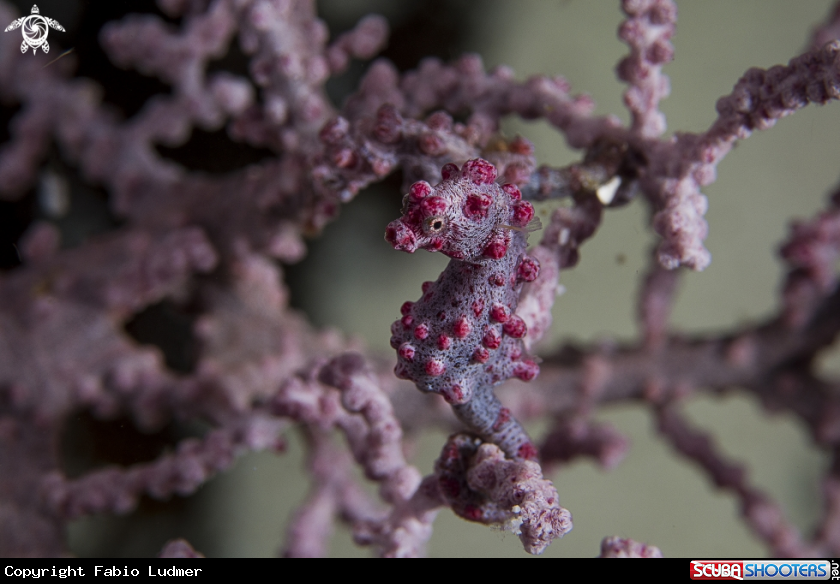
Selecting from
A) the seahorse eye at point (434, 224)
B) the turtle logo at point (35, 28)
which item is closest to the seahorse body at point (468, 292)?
the seahorse eye at point (434, 224)

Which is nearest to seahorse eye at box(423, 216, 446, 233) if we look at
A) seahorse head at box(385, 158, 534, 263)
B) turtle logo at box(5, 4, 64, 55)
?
seahorse head at box(385, 158, 534, 263)

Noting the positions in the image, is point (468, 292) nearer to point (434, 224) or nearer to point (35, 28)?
point (434, 224)

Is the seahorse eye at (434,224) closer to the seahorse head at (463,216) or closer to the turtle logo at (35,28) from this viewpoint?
the seahorse head at (463,216)

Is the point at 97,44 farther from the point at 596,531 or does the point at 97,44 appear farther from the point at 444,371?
the point at 596,531

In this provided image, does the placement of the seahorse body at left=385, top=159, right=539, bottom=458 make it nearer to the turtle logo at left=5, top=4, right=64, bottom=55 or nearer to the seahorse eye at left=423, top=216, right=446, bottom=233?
the seahorse eye at left=423, top=216, right=446, bottom=233

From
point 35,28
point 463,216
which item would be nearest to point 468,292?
point 463,216

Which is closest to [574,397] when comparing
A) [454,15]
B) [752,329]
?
[752,329]
